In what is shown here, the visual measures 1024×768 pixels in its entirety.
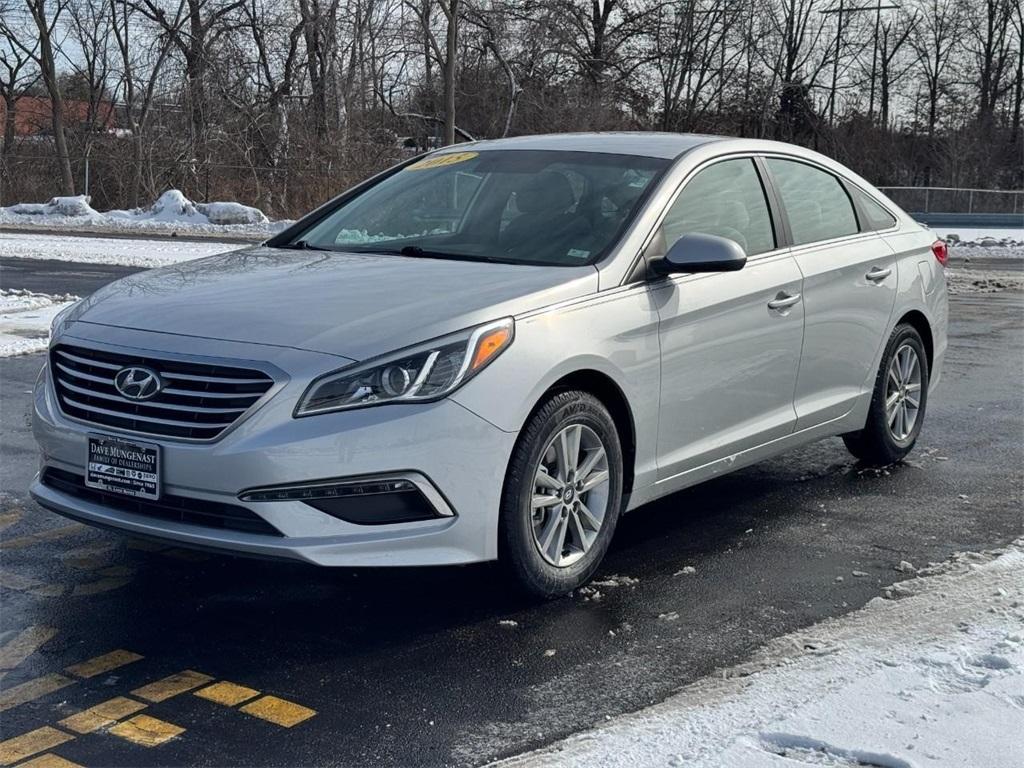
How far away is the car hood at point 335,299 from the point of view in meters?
4.34

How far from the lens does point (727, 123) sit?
52781mm

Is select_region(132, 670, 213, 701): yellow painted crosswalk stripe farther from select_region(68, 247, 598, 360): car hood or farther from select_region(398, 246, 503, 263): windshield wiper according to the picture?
select_region(398, 246, 503, 263): windshield wiper

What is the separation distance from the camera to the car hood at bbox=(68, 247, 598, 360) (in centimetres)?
434

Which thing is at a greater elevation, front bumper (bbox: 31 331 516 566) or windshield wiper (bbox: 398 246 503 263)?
windshield wiper (bbox: 398 246 503 263)

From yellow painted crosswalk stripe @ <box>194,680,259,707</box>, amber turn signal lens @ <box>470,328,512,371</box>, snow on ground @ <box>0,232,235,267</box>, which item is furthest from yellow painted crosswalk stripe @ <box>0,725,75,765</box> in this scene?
snow on ground @ <box>0,232,235,267</box>

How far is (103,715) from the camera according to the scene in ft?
12.1

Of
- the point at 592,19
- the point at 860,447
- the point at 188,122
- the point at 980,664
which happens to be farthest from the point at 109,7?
the point at 980,664

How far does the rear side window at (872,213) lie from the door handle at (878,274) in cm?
24

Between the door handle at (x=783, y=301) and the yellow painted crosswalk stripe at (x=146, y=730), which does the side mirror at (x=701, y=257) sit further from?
the yellow painted crosswalk stripe at (x=146, y=730)

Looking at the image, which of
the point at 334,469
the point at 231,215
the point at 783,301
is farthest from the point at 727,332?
the point at 231,215

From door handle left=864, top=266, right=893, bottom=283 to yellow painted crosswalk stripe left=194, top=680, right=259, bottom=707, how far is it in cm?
379

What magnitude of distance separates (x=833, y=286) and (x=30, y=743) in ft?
13.2

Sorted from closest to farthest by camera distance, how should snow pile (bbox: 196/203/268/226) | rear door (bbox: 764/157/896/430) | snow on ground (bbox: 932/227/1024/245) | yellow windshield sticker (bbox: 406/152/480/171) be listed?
rear door (bbox: 764/157/896/430)
yellow windshield sticker (bbox: 406/152/480/171)
snow on ground (bbox: 932/227/1024/245)
snow pile (bbox: 196/203/268/226)

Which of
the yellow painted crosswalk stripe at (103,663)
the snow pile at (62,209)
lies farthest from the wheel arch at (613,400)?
the snow pile at (62,209)
